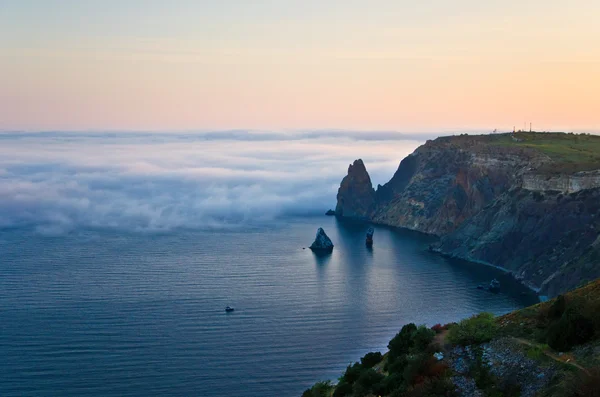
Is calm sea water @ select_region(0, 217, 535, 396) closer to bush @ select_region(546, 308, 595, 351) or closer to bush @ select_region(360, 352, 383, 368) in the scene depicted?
bush @ select_region(360, 352, 383, 368)

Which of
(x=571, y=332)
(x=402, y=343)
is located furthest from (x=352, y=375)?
(x=571, y=332)

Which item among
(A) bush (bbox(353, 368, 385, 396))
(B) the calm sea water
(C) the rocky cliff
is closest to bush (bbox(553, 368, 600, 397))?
(A) bush (bbox(353, 368, 385, 396))

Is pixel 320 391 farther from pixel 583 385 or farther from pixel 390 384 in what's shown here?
pixel 583 385

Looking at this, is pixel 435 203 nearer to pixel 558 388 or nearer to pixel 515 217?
pixel 515 217

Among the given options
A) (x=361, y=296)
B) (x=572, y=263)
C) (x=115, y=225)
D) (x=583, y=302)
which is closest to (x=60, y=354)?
(x=361, y=296)

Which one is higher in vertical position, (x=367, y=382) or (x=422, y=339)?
(x=422, y=339)

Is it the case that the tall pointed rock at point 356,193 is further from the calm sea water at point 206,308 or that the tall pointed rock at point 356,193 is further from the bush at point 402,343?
the bush at point 402,343

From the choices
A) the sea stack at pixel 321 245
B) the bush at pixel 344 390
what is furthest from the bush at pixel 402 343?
the sea stack at pixel 321 245
